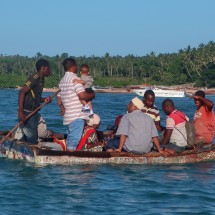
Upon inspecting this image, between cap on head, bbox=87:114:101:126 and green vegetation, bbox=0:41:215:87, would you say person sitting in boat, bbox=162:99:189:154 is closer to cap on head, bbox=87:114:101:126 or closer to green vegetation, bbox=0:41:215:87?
cap on head, bbox=87:114:101:126

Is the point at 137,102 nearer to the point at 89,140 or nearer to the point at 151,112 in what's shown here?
the point at 151,112

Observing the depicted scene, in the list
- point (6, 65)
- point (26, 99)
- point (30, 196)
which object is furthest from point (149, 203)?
point (6, 65)

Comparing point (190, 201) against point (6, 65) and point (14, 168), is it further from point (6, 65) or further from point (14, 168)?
point (6, 65)

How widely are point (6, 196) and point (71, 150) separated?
2.44 metres

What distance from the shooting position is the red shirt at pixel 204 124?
42.4 feet

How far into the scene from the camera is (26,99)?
1211 cm

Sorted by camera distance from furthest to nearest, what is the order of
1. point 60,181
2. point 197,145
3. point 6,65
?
1. point 6,65
2. point 197,145
3. point 60,181

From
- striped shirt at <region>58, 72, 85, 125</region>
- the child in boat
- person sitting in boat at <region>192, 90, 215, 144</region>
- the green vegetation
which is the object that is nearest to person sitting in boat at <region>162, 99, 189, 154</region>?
person sitting in boat at <region>192, 90, 215, 144</region>

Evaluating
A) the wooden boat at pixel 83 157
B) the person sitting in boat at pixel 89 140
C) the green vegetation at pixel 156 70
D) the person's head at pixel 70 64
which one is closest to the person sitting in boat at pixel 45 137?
the wooden boat at pixel 83 157

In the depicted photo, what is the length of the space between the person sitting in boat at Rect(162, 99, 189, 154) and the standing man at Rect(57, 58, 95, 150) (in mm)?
1448

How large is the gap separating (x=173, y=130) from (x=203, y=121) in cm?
73

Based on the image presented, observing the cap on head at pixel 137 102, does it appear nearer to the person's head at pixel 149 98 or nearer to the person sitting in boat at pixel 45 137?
the person's head at pixel 149 98

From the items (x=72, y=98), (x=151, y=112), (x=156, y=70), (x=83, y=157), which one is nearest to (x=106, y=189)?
(x=83, y=157)

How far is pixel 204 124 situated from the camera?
12.9 metres
